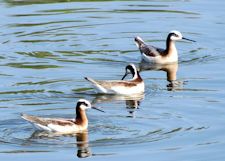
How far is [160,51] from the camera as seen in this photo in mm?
30109

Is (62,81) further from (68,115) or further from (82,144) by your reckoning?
(82,144)

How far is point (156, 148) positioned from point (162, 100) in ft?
13.2

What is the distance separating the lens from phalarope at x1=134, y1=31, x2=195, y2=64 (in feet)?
97.7

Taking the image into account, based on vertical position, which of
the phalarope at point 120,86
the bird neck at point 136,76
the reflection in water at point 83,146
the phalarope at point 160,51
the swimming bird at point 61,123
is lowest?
the reflection in water at point 83,146

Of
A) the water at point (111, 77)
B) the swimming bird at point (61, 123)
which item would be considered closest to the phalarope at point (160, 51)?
the water at point (111, 77)

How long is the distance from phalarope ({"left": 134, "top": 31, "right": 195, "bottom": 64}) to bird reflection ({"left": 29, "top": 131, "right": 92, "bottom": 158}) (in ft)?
25.9

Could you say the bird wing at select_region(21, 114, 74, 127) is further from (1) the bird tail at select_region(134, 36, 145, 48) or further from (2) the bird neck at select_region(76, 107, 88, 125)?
(1) the bird tail at select_region(134, 36, 145, 48)

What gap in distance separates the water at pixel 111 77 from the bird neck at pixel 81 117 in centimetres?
22

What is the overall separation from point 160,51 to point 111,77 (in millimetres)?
2876

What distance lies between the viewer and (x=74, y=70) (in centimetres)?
2814

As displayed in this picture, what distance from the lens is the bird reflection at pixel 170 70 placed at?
87.1 feet

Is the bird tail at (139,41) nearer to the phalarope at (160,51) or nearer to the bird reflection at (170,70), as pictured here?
the phalarope at (160,51)

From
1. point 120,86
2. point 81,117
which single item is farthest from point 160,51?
point 81,117

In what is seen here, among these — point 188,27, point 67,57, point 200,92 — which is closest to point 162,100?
point 200,92
